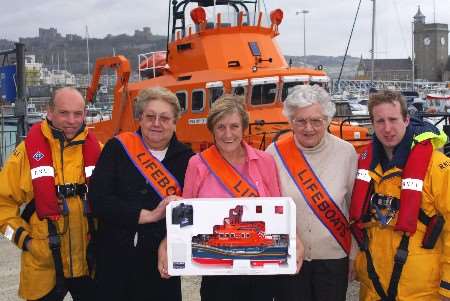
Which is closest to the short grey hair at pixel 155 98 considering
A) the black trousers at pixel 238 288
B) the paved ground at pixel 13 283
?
the black trousers at pixel 238 288

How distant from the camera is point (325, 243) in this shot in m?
3.00

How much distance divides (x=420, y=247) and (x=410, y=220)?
18cm

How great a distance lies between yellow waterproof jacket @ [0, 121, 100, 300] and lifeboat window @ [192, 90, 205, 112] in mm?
5841

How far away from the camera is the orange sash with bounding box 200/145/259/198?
9.35 ft

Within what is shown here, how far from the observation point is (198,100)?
9.10m

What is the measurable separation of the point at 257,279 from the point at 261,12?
25.9 feet

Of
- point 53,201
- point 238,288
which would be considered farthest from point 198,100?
point 238,288

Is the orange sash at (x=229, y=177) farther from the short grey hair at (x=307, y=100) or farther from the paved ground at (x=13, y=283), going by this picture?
the paved ground at (x=13, y=283)

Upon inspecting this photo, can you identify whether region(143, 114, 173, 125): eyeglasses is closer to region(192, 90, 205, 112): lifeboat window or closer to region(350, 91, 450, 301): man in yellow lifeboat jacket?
region(350, 91, 450, 301): man in yellow lifeboat jacket

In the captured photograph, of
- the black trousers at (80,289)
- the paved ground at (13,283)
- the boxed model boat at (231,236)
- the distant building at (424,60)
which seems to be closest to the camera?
the boxed model boat at (231,236)

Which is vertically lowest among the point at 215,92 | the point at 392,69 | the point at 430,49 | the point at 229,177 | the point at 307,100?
the point at 229,177

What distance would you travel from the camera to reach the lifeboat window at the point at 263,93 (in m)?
8.75

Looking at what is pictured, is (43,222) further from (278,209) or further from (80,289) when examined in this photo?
(278,209)

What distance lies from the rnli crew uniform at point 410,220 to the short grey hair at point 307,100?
0.33m
